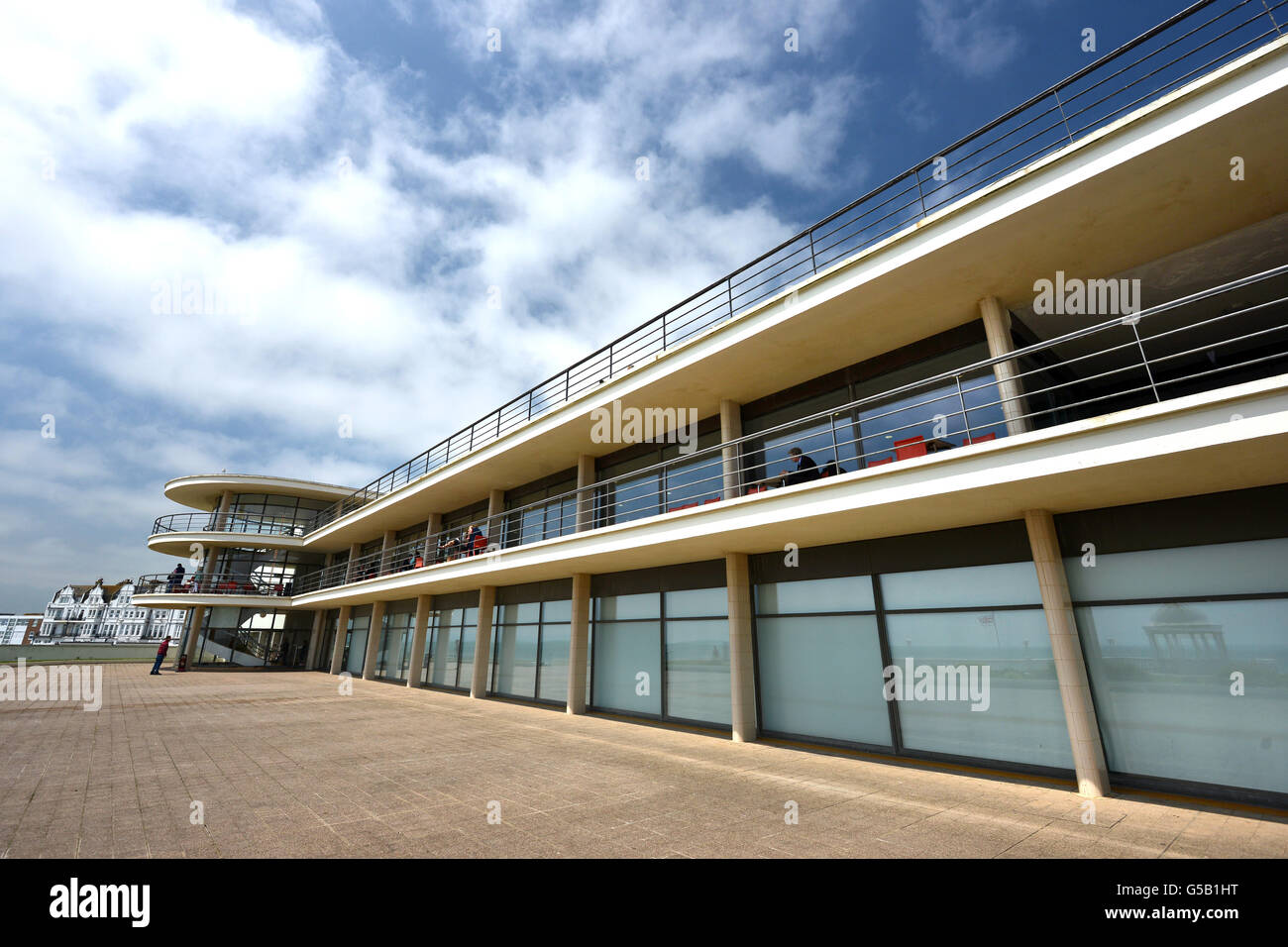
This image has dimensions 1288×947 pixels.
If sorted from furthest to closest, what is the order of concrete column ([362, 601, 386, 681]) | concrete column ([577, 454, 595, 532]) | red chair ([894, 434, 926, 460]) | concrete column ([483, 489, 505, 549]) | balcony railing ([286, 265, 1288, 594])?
concrete column ([362, 601, 386, 681]), concrete column ([483, 489, 505, 549]), concrete column ([577, 454, 595, 532]), red chair ([894, 434, 926, 460]), balcony railing ([286, 265, 1288, 594])

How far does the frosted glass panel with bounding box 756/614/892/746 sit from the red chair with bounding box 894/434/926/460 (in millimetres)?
2766

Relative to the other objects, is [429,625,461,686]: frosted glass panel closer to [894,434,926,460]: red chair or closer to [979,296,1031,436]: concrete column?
[894,434,926,460]: red chair

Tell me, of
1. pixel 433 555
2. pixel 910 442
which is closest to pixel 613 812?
pixel 910 442

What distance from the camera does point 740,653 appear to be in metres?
10.5

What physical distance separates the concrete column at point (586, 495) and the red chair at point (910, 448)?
8.06 metres

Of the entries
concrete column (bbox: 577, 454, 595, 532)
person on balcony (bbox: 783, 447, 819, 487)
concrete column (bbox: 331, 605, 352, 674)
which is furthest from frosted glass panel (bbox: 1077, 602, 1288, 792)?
concrete column (bbox: 331, 605, 352, 674)

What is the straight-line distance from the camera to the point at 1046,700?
738 cm

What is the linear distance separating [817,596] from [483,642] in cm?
1152

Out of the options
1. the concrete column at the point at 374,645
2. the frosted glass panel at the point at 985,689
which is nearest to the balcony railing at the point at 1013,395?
the frosted glass panel at the point at 985,689

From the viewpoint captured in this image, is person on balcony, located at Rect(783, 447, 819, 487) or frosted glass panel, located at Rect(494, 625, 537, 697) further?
frosted glass panel, located at Rect(494, 625, 537, 697)

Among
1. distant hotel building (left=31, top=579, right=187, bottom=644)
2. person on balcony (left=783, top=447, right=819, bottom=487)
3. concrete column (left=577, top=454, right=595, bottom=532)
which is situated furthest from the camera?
distant hotel building (left=31, top=579, right=187, bottom=644)

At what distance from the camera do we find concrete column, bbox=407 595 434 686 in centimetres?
2072

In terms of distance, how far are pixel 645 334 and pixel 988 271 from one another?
695cm
